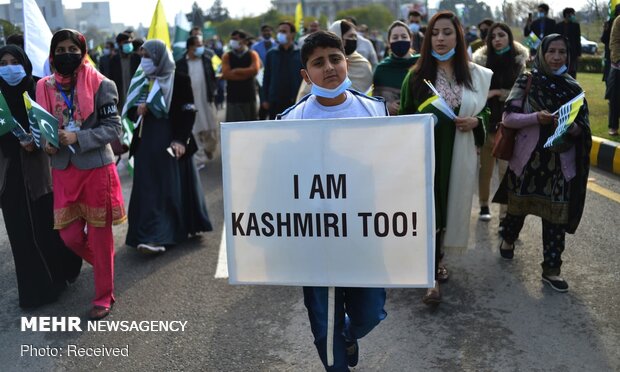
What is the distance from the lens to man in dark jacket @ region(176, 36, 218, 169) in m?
9.09

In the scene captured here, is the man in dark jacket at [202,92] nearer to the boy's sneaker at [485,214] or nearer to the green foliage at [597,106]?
the boy's sneaker at [485,214]

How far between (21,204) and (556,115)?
355 cm

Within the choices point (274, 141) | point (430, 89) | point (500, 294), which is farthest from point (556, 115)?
point (274, 141)

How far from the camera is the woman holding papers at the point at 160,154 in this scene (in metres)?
5.38

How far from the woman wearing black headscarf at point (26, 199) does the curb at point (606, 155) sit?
6107 mm

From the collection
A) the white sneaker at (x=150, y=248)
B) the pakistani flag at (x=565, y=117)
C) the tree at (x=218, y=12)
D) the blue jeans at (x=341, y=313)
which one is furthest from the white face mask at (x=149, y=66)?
the tree at (x=218, y=12)

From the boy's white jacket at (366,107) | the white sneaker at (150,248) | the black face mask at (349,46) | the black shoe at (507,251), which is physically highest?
the black face mask at (349,46)

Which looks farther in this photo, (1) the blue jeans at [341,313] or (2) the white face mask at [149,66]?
(2) the white face mask at [149,66]

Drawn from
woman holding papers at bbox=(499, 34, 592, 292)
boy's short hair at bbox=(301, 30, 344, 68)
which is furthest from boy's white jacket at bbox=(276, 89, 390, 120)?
woman holding papers at bbox=(499, 34, 592, 292)

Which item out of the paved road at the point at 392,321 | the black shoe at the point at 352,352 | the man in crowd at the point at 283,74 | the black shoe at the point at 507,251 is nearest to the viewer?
the black shoe at the point at 352,352

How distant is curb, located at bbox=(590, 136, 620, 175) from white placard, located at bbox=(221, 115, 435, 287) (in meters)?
5.81

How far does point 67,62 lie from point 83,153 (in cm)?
57

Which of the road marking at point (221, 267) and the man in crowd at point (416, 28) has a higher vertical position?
the man in crowd at point (416, 28)

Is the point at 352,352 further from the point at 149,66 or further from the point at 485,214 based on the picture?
the point at 149,66
